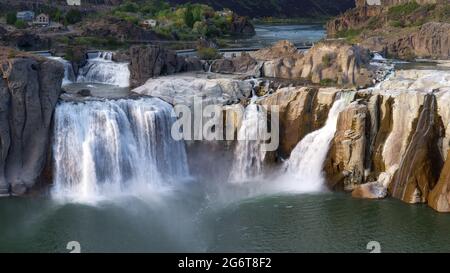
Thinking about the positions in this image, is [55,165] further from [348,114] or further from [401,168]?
[401,168]

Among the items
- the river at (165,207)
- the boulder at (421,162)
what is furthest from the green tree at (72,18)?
the boulder at (421,162)

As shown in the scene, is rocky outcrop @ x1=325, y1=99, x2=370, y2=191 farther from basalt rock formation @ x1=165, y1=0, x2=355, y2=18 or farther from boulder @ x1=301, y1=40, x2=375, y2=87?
basalt rock formation @ x1=165, y1=0, x2=355, y2=18

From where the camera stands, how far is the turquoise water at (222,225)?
1211 inches

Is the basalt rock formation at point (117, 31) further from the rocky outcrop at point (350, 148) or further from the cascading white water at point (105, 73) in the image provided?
the rocky outcrop at point (350, 148)

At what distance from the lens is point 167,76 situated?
48.1 metres

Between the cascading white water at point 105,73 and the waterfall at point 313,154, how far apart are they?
15.6 metres

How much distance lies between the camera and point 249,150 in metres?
41.2

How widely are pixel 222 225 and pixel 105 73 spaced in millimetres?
22857

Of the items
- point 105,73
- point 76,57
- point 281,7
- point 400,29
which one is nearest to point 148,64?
point 105,73

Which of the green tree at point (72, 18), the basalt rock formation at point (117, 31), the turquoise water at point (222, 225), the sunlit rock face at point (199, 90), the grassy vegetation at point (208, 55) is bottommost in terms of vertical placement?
the turquoise water at point (222, 225)

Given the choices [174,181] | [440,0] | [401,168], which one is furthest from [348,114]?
[440,0]

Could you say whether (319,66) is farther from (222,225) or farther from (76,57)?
(222,225)

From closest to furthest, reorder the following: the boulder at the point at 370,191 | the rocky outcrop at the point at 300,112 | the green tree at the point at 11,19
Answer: the boulder at the point at 370,191 → the rocky outcrop at the point at 300,112 → the green tree at the point at 11,19

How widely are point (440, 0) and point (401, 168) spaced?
166 ft
